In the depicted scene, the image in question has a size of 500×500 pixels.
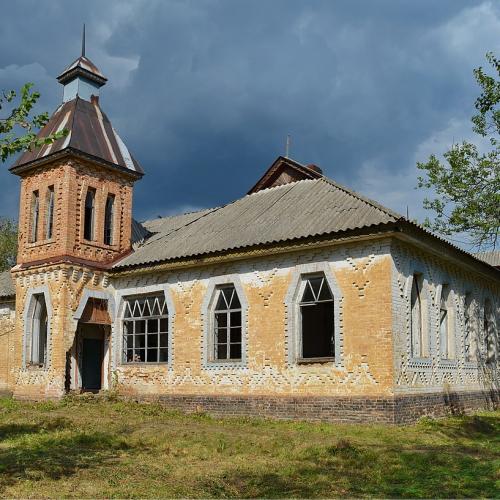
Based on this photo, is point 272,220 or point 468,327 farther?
point 468,327

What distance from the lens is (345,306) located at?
43.7 ft

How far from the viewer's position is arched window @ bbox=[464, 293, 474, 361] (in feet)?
54.7

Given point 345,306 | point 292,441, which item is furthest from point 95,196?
point 292,441

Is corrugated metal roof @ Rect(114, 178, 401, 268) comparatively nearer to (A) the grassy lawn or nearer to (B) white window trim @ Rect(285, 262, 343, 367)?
(B) white window trim @ Rect(285, 262, 343, 367)

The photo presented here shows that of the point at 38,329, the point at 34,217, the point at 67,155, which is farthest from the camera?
the point at 34,217

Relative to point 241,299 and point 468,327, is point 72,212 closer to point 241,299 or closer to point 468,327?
point 241,299

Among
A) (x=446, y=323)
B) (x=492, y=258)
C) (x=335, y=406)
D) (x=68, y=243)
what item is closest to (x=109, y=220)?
(x=68, y=243)

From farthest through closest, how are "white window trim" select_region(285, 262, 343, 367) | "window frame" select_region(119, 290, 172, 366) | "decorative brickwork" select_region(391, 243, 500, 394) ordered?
"window frame" select_region(119, 290, 172, 366), "white window trim" select_region(285, 262, 343, 367), "decorative brickwork" select_region(391, 243, 500, 394)

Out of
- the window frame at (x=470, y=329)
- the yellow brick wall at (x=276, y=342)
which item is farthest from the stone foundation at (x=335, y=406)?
the window frame at (x=470, y=329)

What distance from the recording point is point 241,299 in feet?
49.2

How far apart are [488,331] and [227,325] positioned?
8.22 m

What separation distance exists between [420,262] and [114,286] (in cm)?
867

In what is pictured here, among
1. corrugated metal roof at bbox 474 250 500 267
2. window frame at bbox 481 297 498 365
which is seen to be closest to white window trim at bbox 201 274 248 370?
window frame at bbox 481 297 498 365

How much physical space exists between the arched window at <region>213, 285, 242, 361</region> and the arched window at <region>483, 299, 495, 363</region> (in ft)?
25.1
